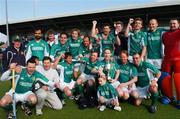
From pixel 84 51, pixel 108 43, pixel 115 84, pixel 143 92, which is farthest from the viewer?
pixel 84 51

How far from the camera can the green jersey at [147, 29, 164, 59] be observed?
759 centimetres

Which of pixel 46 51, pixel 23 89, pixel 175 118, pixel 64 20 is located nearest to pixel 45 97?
pixel 23 89

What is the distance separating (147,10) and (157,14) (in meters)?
0.86

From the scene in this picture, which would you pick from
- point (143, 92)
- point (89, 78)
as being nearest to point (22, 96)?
point (89, 78)

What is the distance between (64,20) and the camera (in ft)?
83.4

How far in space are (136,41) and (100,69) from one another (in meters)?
1.19

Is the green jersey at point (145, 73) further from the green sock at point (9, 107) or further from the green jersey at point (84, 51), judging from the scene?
the green sock at point (9, 107)

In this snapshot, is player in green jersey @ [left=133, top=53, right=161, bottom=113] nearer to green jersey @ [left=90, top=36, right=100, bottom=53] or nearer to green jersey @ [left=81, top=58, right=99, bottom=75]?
green jersey @ [left=81, top=58, right=99, bottom=75]

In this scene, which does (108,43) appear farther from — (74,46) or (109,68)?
(109,68)

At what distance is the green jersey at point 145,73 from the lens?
7035 mm

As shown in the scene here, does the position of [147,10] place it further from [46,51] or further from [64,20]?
[46,51]

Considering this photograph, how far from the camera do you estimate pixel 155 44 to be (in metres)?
7.70

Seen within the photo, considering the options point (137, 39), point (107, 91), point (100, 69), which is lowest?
point (107, 91)

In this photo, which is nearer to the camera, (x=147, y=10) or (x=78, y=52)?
(x=78, y=52)
